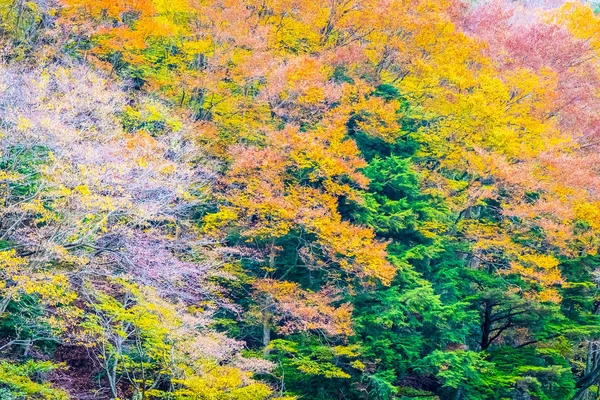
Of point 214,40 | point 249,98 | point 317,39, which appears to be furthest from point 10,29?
point 317,39

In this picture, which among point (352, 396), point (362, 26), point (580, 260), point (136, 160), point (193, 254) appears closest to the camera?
point (136, 160)

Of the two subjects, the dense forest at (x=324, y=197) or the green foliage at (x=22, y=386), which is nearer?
the green foliage at (x=22, y=386)

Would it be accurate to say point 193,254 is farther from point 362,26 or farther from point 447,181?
point 362,26

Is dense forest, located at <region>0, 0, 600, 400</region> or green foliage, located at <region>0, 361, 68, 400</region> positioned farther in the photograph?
dense forest, located at <region>0, 0, 600, 400</region>

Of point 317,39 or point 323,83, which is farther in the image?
point 317,39

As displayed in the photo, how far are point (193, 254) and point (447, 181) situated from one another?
911 cm

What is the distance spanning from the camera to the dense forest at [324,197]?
1158 centimetres

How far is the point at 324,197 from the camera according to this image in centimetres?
1469

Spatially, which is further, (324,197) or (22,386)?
(324,197)

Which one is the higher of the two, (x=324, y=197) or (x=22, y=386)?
(x=324, y=197)

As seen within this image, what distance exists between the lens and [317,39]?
755 inches

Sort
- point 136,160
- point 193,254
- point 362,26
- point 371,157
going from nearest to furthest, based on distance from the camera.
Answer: point 136,160
point 193,254
point 371,157
point 362,26

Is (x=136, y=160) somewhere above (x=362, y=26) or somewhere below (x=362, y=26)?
below

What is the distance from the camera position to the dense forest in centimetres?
1158
